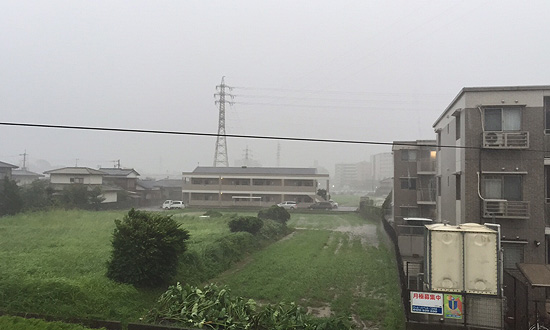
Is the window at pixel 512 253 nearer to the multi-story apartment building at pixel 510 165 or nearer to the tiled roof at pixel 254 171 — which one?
the multi-story apartment building at pixel 510 165

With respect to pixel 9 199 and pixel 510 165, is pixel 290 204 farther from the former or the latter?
pixel 510 165

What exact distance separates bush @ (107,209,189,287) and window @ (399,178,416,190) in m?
18.5

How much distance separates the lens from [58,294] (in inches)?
273

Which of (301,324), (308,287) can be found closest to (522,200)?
(308,287)

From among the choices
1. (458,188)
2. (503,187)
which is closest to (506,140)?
(503,187)

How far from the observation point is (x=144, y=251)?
27.4 feet

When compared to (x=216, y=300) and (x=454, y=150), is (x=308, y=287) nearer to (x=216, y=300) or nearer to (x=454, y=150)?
(x=216, y=300)

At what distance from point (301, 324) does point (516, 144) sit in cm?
823

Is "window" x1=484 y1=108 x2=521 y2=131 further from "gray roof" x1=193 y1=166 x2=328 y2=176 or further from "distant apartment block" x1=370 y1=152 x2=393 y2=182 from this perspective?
"distant apartment block" x1=370 y1=152 x2=393 y2=182

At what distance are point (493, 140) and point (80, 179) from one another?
1010 inches

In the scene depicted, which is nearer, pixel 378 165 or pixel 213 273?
pixel 213 273

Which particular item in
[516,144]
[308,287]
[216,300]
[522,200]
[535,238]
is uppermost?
[516,144]

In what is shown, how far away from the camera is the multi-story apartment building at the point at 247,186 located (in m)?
35.9

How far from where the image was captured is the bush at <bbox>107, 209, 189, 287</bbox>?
8195 mm
